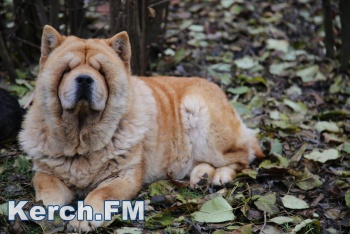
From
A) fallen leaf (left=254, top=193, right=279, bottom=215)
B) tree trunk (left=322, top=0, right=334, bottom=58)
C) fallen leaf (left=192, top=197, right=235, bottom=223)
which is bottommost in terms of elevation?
fallen leaf (left=254, top=193, right=279, bottom=215)

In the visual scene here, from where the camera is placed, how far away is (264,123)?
6629mm

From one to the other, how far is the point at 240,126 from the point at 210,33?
3636 mm

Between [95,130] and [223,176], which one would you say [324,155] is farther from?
[95,130]

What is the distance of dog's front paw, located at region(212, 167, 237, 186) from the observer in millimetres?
5172

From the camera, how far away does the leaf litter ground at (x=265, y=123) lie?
4.45 metres

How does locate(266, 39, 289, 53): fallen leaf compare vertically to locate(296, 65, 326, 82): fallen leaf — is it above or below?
above

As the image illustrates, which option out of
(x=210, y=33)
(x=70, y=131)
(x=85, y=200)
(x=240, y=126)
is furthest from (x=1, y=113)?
(x=210, y=33)

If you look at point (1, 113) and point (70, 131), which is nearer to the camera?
point (70, 131)

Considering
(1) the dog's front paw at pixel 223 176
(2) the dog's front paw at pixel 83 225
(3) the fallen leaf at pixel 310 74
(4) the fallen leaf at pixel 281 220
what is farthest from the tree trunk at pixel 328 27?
(2) the dog's front paw at pixel 83 225

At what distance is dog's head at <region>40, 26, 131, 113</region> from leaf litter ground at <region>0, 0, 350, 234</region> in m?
0.96

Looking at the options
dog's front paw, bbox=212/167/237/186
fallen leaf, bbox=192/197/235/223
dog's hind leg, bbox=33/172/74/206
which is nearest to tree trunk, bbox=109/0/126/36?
dog's front paw, bbox=212/167/237/186

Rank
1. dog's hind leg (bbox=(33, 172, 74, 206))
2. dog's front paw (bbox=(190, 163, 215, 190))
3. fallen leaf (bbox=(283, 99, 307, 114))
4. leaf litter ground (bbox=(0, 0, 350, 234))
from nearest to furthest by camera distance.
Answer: dog's hind leg (bbox=(33, 172, 74, 206)) < leaf litter ground (bbox=(0, 0, 350, 234)) < dog's front paw (bbox=(190, 163, 215, 190)) < fallen leaf (bbox=(283, 99, 307, 114))

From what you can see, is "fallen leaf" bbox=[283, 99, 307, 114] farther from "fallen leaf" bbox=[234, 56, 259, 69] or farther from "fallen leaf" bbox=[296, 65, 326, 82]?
"fallen leaf" bbox=[234, 56, 259, 69]

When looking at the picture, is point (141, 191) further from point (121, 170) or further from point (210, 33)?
point (210, 33)
